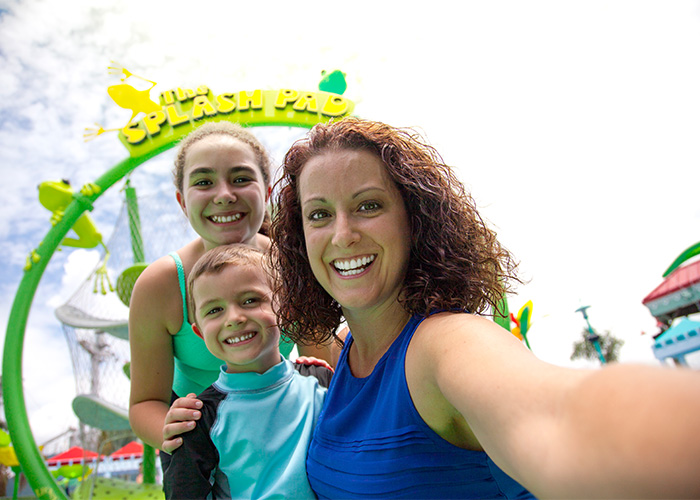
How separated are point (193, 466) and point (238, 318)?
1.52 ft

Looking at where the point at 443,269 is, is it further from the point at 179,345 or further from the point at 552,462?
the point at 179,345

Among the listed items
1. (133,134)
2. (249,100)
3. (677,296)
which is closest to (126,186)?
(133,134)

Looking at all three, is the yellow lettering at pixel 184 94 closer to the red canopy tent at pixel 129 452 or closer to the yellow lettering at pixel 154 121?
the yellow lettering at pixel 154 121

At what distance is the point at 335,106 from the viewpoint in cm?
425

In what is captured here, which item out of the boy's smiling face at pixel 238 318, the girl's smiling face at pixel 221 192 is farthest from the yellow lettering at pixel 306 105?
the boy's smiling face at pixel 238 318

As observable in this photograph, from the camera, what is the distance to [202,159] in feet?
5.89

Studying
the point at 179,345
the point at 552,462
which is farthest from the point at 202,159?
the point at 552,462

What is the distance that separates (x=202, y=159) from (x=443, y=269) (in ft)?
4.07

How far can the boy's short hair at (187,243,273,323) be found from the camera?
59.6 inches

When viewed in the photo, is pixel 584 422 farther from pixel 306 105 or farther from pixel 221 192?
pixel 306 105

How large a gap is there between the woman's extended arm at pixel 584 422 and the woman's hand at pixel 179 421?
94cm

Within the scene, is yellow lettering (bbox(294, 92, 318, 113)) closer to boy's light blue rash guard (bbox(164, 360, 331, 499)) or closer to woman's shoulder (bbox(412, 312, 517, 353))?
boy's light blue rash guard (bbox(164, 360, 331, 499))

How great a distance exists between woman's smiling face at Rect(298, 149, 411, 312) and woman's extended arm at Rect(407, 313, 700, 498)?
48 cm

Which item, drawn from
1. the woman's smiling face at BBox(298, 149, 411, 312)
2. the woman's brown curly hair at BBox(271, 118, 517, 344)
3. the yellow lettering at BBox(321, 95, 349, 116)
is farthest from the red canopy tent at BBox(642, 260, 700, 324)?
the woman's smiling face at BBox(298, 149, 411, 312)
